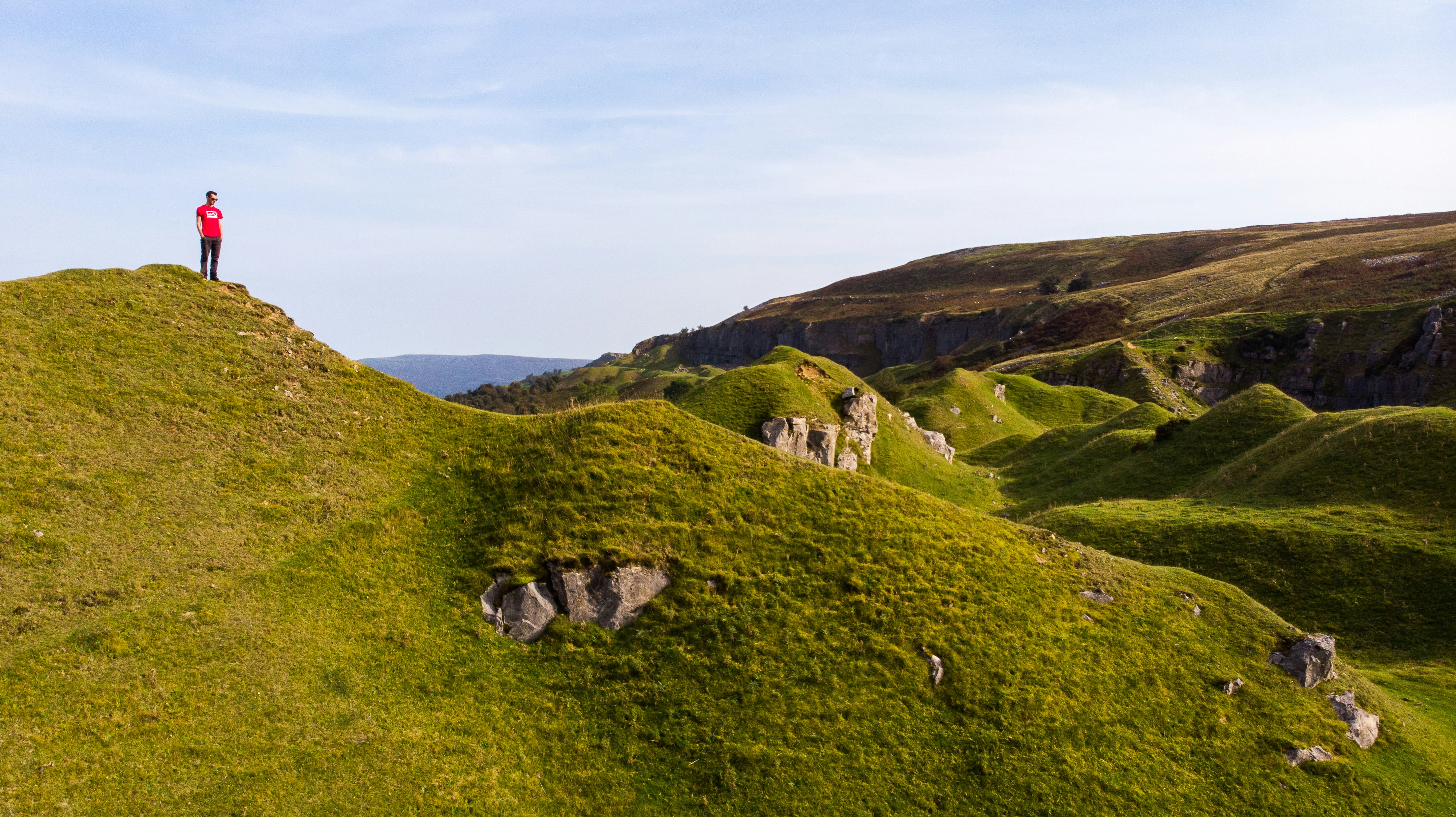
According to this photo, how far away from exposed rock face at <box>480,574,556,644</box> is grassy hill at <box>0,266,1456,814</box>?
13.7 inches

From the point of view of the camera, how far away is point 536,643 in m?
21.4

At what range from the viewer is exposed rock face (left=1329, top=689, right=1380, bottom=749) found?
72.0 ft

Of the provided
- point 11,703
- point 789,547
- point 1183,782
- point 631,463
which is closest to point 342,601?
point 11,703

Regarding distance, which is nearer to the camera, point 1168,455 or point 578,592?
point 578,592

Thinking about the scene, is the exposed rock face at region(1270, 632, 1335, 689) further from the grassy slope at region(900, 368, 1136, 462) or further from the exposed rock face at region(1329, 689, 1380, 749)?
the grassy slope at region(900, 368, 1136, 462)

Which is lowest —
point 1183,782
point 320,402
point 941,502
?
point 1183,782

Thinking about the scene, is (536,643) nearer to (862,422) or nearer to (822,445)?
(822,445)

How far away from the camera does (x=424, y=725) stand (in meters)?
18.2

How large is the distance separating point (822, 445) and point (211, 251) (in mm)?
35791

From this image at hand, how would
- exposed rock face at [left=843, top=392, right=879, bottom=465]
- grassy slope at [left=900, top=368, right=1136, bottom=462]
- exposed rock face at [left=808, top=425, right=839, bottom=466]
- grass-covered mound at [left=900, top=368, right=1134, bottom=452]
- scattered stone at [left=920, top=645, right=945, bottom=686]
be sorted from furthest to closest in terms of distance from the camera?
grass-covered mound at [left=900, top=368, right=1134, bottom=452]
grassy slope at [left=900, top=368, right=1136, bottom=462]
exposed rock face at [left=843, top=392, right=879, bottom=465]
exposed rock face at [left=808, top=425, right=839, bottom=466]
scattered stone at [left=920, top=645, right=945, bottom=686]

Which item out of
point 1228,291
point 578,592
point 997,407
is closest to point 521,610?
point 578,592

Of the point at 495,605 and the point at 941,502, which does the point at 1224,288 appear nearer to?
the point at 941,502

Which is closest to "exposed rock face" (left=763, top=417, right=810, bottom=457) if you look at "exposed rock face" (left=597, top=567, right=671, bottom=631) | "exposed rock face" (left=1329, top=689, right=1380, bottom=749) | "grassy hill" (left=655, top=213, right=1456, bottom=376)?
"exposed rock face" (left=597, top=567, right=671, bottom=631)

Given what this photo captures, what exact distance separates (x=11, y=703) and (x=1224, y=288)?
183383 millimetres
